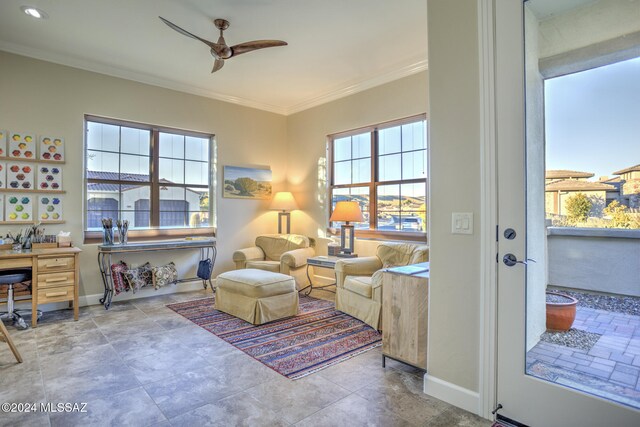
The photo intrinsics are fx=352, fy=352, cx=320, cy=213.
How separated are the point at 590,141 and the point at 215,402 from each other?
98.6 inches

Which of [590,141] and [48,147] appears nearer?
[590,141]

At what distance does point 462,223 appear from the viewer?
2.06 meters

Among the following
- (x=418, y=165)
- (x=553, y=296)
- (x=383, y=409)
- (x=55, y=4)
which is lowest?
(x=383, y=409)

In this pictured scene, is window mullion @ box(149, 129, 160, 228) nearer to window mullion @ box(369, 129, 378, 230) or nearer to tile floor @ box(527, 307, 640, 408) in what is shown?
window mullion @ box(369, 129, 378, 230)

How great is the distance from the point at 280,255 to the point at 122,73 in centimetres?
324

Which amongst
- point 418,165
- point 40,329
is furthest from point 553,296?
point 40,329

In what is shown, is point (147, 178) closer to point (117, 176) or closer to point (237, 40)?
point (117, 176)

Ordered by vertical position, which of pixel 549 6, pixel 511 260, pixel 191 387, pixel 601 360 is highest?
pixel 549 6

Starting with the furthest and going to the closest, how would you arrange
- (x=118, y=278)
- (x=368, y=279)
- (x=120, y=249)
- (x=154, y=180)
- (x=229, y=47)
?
(x=154, y=180)
(x=118, y=278)
(x=120, y=249)
(x=368, y=279)
(x=229, y=47)

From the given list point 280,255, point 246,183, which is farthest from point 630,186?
point 246,183

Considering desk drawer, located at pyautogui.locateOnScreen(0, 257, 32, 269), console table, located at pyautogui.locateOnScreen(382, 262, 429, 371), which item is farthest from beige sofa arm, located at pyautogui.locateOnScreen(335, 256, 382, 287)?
desk drawer, located at pyautogui.locateOnScreen(0, 257, 32, 269)

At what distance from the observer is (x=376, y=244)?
15.6 ft

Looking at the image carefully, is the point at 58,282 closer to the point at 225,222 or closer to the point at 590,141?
the point at 225,222

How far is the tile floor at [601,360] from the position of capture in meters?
1.61
